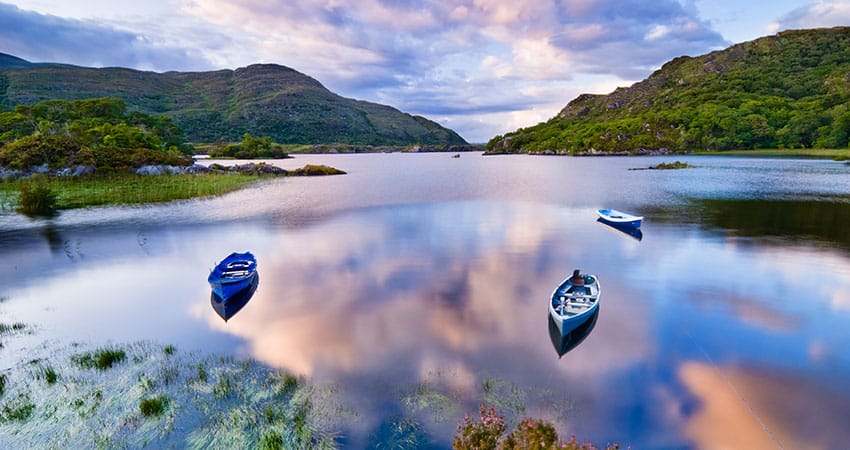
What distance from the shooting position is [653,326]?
19922 mm

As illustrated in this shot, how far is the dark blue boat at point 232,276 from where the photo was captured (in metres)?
22.9

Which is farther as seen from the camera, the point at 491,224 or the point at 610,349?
the point at 491,224

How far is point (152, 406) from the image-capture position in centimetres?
1288

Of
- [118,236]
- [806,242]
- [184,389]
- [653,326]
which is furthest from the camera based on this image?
[118,236]

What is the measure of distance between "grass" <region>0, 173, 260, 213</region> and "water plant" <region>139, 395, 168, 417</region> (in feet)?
188

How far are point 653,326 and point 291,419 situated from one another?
17397 mm

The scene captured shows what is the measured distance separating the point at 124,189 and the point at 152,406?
A: 70533 mm

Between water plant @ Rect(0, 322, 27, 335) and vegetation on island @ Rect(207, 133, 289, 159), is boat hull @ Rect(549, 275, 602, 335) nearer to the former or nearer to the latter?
water plant @ Rect(0, 322, 27, 335)

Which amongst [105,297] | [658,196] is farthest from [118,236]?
[658,196]

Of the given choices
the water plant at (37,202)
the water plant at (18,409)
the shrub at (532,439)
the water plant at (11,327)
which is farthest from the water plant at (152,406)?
the water plant at (37,202)

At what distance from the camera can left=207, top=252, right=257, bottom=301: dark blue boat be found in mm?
22891

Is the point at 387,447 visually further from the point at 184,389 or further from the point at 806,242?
the point at 806,242

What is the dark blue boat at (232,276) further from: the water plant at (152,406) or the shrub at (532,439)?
the shrub at (532,439)

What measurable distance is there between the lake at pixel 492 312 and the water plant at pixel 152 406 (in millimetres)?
3902
